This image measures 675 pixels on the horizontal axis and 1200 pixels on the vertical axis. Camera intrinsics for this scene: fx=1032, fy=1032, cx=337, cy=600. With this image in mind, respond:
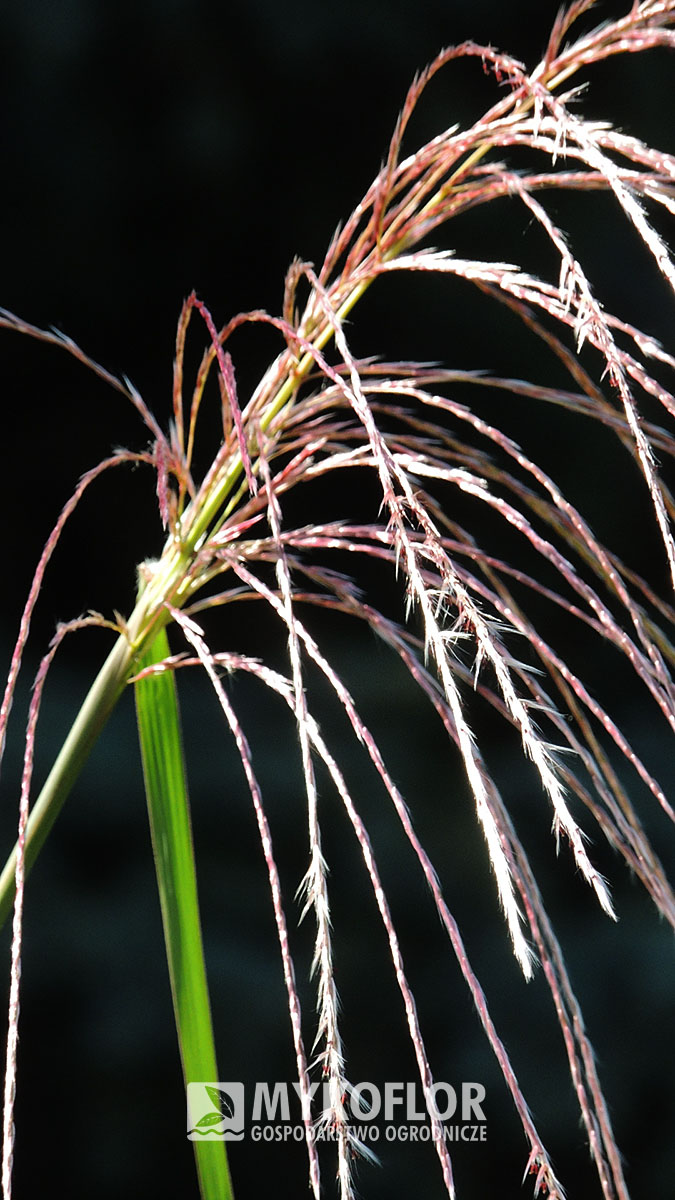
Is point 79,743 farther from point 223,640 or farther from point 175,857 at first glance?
point 223,640

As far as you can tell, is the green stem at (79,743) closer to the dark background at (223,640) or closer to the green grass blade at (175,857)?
the green grass blade at (175,857)

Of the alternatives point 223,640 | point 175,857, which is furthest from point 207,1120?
point 223,640

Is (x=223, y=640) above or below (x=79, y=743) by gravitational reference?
above

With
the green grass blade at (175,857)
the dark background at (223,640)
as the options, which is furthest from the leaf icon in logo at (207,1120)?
the dark background at (223,640)

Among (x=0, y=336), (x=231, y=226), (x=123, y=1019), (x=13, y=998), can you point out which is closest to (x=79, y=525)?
(x=0, y=336)

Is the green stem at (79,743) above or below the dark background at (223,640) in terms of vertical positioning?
below
